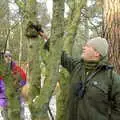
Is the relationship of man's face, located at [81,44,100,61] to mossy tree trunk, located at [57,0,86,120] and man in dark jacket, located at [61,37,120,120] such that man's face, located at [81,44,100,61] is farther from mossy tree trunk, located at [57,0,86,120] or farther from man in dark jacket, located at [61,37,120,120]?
mossy tree trunk, located at [57,0,86,120]

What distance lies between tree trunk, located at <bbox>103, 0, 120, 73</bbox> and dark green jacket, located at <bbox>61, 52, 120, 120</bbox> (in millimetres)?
2239

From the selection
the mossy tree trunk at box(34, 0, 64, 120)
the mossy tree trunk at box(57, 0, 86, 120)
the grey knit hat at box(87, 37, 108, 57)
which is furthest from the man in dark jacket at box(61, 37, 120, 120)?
the mossy tree trunk at box(57, 0, 86, 120)

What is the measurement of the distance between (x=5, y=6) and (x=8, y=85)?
2041 millimetres

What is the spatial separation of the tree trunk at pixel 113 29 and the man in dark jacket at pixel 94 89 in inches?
Answer: 84.7

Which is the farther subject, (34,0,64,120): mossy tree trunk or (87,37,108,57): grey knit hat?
(87,37,108,57): grey knit hat

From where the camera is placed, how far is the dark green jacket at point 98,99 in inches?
146

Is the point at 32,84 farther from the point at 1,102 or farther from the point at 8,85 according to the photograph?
the point at 1,102

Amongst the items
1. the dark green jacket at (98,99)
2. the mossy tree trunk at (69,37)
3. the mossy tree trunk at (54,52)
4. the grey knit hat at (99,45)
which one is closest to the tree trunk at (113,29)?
the mossy tree trunk at (69,37)

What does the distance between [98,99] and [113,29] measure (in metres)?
2.58

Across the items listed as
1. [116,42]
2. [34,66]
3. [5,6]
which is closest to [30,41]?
[34,66]

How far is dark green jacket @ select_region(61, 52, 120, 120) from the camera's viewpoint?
372 cm

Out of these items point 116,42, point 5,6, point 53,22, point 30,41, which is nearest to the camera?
point 53,22

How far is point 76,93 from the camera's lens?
12.5ft

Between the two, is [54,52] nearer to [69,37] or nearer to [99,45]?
[99,45]
